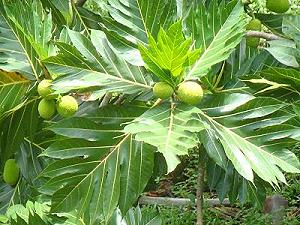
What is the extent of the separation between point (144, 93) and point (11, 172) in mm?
690

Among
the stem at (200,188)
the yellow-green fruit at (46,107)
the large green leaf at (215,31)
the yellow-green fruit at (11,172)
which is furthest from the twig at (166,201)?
the large green leaf at (215,31)

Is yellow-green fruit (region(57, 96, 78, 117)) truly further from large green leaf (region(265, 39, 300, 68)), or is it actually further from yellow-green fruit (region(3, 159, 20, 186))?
yellow-green fruit (region(3, 159, 20, 186))

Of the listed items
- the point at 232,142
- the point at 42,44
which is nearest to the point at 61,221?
the point at 42,44

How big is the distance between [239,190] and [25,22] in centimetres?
72

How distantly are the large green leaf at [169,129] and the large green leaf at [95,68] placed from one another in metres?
0.10

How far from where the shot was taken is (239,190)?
5.85ft

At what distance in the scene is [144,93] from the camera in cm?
140

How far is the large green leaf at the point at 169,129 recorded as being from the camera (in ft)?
3.69

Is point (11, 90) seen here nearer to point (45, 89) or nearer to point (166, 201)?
point (45, 89)

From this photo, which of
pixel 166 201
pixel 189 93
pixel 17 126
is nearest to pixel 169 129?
pixel 189 93

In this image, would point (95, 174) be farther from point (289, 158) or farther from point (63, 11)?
point (63, 11)

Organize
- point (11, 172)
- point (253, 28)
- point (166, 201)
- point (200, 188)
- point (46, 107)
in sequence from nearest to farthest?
point (46, 107), point (200, 188), point (253, 28), point (11, 172), point (166, 201)

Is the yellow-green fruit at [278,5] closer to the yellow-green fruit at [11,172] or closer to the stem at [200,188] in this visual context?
the stem at [200,188]

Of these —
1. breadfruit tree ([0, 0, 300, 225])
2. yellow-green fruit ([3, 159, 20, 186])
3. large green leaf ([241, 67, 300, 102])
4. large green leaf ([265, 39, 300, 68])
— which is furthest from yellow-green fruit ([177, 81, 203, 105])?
yellow-green fruit ([3, 159, 20, 186])
